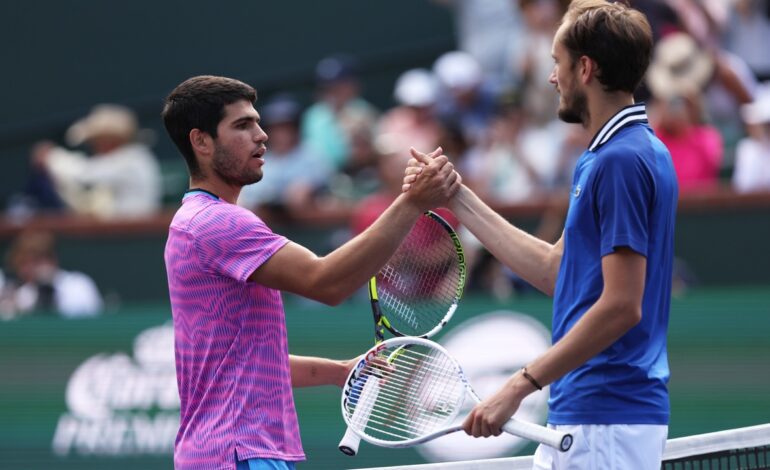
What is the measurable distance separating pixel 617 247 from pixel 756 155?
221 inches

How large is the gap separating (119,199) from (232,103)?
742 centimetres

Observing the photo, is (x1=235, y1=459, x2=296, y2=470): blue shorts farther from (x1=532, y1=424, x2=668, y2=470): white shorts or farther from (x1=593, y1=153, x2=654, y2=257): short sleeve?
(x1=593, y1=153, x2=654, y2=257): short sleeve

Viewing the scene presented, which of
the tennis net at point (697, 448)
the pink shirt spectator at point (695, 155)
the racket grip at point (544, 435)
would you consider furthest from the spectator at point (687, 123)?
the racket grip at point (544, 435)

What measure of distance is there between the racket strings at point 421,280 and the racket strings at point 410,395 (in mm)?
190

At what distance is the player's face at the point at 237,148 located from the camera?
3859 millimetres

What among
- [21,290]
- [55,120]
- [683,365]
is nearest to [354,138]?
[21,290]

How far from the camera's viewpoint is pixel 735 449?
4215 mm

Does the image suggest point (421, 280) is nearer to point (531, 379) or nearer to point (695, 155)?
point (531, 379)

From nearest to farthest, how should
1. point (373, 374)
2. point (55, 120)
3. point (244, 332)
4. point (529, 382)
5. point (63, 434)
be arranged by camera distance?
point (529, 382)
point (244, 332)
point (373, 374)
point (63, 434)
point (55, 120)

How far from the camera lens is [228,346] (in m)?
3.69

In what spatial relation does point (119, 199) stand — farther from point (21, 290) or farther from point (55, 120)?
point (55, 120)

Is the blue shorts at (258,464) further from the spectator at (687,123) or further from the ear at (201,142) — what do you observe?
the spectator at (687,123)

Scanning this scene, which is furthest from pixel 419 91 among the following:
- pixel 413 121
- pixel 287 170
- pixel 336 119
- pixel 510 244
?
pixel 510 244

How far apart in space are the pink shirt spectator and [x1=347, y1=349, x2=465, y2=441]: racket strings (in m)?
5.05
